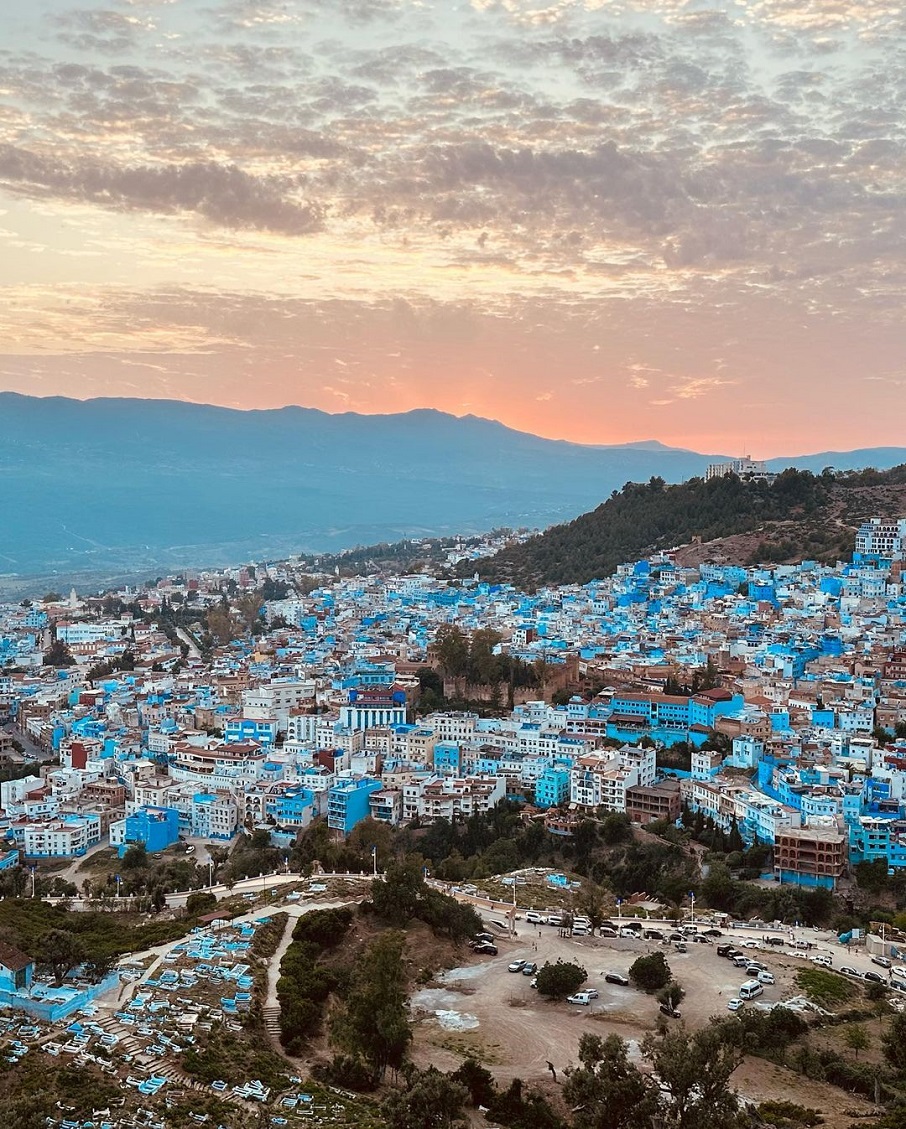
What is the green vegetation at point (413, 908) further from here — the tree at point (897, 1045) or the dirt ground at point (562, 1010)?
the tree at point (897, 1045)

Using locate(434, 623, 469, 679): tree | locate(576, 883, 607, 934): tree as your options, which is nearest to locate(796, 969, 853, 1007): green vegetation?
locate(576, 883, 607, 934): tree

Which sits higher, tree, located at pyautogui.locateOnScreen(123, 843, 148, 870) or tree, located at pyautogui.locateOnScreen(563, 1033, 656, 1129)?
tree, located at pyautogui.locateOnScreen(563, 1033, 656, 1129)

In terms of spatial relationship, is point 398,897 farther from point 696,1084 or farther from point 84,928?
point 696,1084

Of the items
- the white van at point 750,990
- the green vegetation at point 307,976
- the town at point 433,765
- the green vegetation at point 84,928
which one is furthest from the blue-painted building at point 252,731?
the white van at point 750,990

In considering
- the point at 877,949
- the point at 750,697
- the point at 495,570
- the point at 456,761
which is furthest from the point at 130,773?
the point at 495,570

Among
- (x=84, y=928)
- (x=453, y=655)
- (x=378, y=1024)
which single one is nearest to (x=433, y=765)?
(x=453, y=655)

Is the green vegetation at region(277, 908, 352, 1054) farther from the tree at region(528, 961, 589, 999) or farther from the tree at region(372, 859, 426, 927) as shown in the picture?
the tree at region(528, 961, 589, 999)

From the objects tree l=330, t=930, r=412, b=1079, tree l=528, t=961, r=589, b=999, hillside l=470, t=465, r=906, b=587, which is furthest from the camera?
hillside l=470, t=465, r=906, b=587

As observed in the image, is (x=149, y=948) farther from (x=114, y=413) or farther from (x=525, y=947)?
(x=114, y=413)
